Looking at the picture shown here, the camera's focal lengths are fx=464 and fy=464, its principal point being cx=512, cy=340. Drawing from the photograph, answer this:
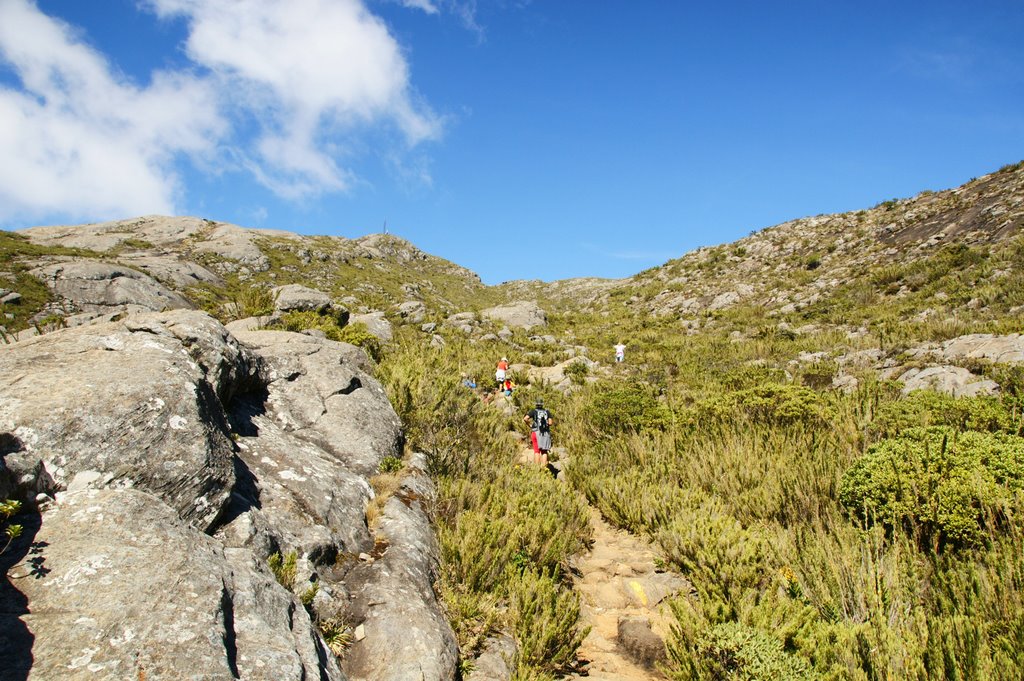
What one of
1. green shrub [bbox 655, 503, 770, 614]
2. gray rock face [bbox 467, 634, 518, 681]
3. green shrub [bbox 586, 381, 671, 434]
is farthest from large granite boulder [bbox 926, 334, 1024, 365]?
Answer: gray rock face [bbox 467, 634, 518, 681]

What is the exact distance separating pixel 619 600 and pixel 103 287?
2991 centimetres

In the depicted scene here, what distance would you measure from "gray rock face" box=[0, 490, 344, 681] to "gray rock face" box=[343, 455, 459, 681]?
1.45 ft

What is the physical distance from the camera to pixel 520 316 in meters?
29.6

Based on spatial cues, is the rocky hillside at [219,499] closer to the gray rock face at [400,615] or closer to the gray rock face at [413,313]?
the gray rock face at [400,615]

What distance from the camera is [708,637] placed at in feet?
12.3

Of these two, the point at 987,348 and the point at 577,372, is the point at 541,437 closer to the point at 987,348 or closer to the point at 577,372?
the point at 577,372

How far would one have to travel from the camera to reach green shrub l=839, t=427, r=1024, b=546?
13.9 ft

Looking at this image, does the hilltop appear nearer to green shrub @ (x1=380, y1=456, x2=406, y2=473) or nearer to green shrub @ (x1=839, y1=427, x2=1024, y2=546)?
green shrub @ (x1=380, y1=456, x2=406, y2=473)

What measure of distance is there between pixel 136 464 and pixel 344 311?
14.9 metres

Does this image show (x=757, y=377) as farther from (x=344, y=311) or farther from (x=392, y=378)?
(x=344, y=311)

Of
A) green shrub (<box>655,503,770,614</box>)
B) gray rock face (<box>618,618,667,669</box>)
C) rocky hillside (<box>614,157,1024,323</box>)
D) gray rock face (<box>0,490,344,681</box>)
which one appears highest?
rocky hillside (<box>614,157,1024,323</box>)

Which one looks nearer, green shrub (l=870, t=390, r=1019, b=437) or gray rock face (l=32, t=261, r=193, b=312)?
green shrub (l=870, t=390, r=1019, b=437)

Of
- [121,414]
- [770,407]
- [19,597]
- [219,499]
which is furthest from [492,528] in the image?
[770,407]

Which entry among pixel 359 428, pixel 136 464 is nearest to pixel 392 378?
pixel 359 428
